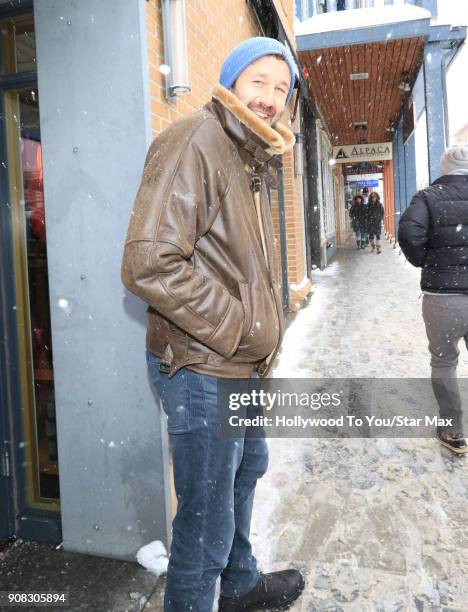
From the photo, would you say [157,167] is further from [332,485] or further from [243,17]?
[243,17]

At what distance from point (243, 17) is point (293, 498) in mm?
4954

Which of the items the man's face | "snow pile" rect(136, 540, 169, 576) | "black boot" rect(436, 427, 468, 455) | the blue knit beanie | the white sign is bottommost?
"snow pile" rect(136, 540, 169, 576)

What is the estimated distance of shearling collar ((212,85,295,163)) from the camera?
1.58 m

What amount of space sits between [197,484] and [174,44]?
2.12 metres

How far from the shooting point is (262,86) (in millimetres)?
1683

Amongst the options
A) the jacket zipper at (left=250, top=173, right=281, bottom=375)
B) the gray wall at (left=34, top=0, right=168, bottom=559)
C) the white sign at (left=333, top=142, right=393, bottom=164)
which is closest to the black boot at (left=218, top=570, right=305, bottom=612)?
the gray wall at (left=34, top=0, right=168, bottom=559)

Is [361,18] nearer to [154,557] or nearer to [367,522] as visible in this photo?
[367,522]

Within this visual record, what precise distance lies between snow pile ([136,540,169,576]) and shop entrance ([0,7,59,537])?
611 millimetres

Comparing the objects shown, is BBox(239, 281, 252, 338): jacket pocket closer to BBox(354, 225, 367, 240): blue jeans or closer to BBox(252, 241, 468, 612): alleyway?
BBox(252, 241, 468, 612): alleyway

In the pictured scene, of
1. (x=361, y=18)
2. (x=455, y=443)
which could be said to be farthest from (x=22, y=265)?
(x=361, y=18)

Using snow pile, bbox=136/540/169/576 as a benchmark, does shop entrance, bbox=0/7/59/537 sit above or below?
above

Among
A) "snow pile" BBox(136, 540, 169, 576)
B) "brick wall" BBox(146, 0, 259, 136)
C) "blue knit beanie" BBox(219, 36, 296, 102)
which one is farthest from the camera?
"brick wall" BBox(146, 0, 259, 136)

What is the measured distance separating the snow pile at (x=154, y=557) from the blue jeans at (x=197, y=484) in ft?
2.13

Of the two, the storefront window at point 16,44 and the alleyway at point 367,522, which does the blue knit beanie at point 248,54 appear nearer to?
the storefront window at point 16,44
